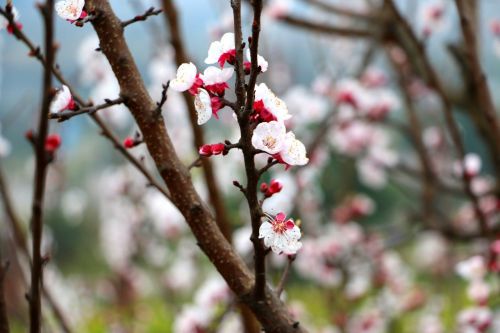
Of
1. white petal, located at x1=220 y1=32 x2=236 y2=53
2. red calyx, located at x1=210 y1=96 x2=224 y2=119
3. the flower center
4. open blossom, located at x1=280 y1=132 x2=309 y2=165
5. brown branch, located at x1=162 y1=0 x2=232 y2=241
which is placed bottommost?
the flower center

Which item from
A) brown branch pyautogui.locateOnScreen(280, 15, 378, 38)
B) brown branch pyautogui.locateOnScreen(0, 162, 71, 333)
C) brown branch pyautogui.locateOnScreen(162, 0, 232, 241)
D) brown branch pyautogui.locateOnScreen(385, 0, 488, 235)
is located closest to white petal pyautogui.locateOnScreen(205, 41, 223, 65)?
brown branch pyautogui.locateOnScreen(0, 162, 71, 333)

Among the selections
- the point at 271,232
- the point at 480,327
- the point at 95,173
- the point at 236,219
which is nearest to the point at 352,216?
the point at 236,219

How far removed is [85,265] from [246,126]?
5578mm

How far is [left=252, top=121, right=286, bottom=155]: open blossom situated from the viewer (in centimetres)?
43

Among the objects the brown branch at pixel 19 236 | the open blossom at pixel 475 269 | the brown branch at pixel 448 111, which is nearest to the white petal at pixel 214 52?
the brown branch at pixel 19 236

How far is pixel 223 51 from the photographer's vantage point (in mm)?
463

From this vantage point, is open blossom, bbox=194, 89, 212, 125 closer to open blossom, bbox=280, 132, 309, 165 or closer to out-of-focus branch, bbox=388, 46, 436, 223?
open blossom, bbox=280, 132, 309, 165

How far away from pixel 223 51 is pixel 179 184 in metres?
0.13

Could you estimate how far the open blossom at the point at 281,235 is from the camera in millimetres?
462

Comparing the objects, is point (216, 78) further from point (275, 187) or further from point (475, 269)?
point (475, 269)

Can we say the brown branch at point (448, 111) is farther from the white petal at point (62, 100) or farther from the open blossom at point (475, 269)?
the white petal at point (62, 100)

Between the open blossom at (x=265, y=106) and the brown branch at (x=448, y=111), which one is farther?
the brown branch at (x=448, y=111)

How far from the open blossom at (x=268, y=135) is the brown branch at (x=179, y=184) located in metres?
0.12

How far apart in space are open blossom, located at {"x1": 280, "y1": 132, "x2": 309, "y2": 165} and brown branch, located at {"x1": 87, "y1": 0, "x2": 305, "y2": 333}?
108 millimetres
